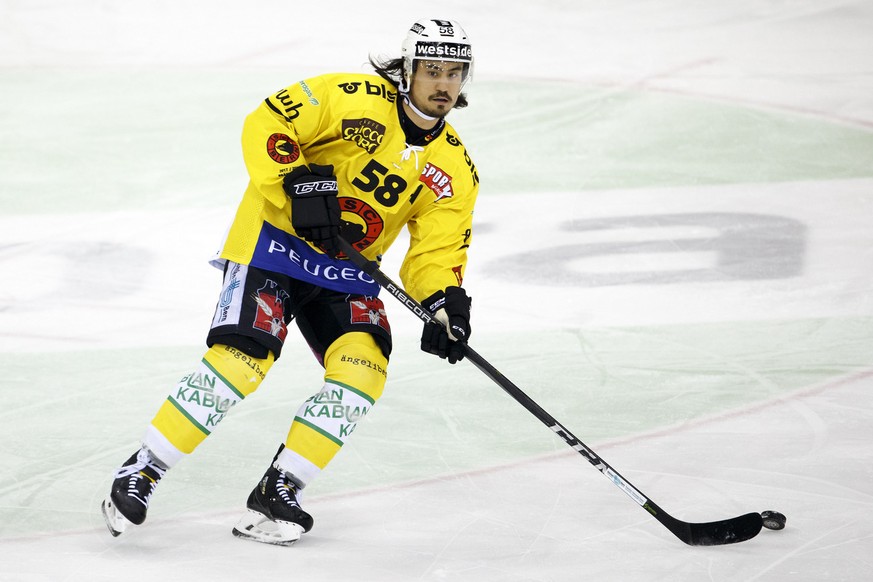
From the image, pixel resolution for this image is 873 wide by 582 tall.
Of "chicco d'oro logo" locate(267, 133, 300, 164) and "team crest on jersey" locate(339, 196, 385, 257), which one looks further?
"team crest on jersey" locate(339, 196, 385, 257)

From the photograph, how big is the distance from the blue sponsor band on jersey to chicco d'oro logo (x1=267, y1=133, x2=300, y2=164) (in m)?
0.22

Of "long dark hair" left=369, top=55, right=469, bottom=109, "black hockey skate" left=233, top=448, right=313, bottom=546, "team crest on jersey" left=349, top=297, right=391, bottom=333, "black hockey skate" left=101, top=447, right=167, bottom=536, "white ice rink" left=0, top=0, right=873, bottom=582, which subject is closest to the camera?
"black hockey skate" left=101, top=447, right=167, bottom=536

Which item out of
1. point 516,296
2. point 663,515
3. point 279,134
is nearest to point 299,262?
point 279,134

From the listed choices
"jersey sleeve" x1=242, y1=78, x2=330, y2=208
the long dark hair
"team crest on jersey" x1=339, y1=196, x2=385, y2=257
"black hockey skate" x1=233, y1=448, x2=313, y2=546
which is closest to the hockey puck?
"black hockey skate" x1=233, y1=448, x2=313, y2=546

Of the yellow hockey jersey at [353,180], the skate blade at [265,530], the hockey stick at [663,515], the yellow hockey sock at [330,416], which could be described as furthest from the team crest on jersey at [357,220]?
the skate blade at [265,530]

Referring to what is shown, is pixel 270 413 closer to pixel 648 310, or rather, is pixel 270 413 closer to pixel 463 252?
pixel 463 252

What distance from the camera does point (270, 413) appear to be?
4344 mm

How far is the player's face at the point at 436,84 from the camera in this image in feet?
11.4

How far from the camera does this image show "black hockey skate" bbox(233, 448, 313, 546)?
10.8 ft

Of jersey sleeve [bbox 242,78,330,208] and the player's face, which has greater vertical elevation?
the player's face

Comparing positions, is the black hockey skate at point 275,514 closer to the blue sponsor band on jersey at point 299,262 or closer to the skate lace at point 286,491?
the skate lace at point 286,491

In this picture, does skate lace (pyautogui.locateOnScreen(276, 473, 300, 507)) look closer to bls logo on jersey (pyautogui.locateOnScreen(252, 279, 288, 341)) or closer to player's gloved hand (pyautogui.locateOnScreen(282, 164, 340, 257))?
bls logo on jersey (pyautogui.locateOnScreen(252, 279, 288, 341))

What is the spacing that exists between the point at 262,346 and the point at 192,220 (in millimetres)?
2784

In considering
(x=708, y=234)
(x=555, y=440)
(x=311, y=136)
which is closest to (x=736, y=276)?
(x=708, y=234)
